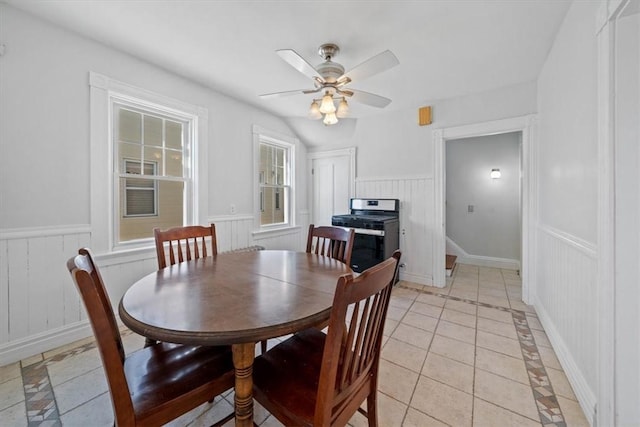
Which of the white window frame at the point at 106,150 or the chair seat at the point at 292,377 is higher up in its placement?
the white window frame at the point at 106,150

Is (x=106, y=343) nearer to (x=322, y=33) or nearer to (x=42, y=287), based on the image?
(x=42, y=287)

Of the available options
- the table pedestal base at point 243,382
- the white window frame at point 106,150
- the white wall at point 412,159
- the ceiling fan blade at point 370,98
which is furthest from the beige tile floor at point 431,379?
the ceiling fan blade at point 370,98

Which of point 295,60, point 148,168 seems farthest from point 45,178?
point 295,60

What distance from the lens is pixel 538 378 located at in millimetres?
1729

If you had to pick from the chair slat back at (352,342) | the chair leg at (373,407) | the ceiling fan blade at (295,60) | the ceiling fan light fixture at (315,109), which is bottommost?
the chair leg at (373,407)

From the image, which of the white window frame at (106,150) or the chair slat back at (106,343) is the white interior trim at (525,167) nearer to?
the white window frame at (106,150)

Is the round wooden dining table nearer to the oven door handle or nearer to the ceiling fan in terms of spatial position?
the ceiling fan

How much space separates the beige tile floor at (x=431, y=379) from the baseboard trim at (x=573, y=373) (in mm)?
44

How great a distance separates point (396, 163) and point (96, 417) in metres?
3.88

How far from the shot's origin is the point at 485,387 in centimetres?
166

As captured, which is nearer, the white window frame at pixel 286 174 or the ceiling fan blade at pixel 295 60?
the ceiling fan blade at pixel 295 60

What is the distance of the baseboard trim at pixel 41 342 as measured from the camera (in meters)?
1.85

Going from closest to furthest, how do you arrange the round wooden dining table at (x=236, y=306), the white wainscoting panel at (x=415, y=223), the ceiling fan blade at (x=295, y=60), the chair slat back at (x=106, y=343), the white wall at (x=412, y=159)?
the chair slat back at (x=106, y=343), the round wooden dining table at (x=236, y=306), the ceiling fan blade at (x=295, y=60), the white wall at (x=412, y=159), the white wainscoting panel at (x=415, y=223)

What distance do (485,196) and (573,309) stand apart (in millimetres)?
3316
